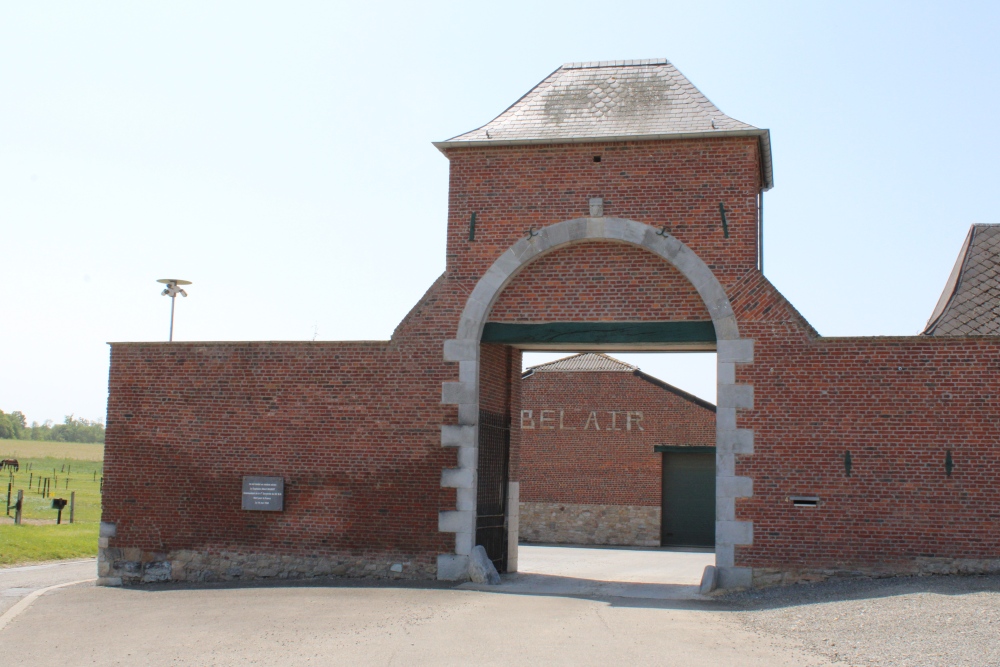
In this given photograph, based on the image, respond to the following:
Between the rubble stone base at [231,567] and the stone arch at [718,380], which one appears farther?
the rubble stone base at [231,567]

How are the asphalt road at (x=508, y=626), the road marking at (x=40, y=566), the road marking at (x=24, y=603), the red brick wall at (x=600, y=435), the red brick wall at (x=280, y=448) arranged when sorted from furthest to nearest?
the red brick wall at (x=600, y=435)
the road marking at (x=40, y=566)
the red brick wall at (x=280, y=448)
the road marking at (x=24, y=603)
the asphalt road at (x=508, y=626)

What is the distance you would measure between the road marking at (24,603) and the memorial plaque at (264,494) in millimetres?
3243

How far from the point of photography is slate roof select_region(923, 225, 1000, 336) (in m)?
16.2

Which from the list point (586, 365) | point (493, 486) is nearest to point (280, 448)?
point (493, 486)

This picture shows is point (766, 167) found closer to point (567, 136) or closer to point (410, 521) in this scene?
point (567, 136)

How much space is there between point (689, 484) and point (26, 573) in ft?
58.1

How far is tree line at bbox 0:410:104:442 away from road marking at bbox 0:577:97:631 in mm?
134642

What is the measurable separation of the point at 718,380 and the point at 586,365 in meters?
16.1

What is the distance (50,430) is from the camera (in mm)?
149750

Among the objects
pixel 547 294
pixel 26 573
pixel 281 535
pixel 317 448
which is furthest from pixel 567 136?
pixel 26 573

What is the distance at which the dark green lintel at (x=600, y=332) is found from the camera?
1434 centimetres

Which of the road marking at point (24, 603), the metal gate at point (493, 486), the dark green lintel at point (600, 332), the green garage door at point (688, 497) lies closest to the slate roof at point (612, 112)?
the dark green lintel at point (600, 332)

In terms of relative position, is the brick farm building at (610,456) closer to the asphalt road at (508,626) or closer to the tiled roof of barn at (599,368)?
the tiled roof of barn at (599,368)

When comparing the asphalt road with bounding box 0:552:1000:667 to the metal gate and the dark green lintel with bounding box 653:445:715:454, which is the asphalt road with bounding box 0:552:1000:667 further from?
the dark green lintel with bounding box 653:445:715:454
